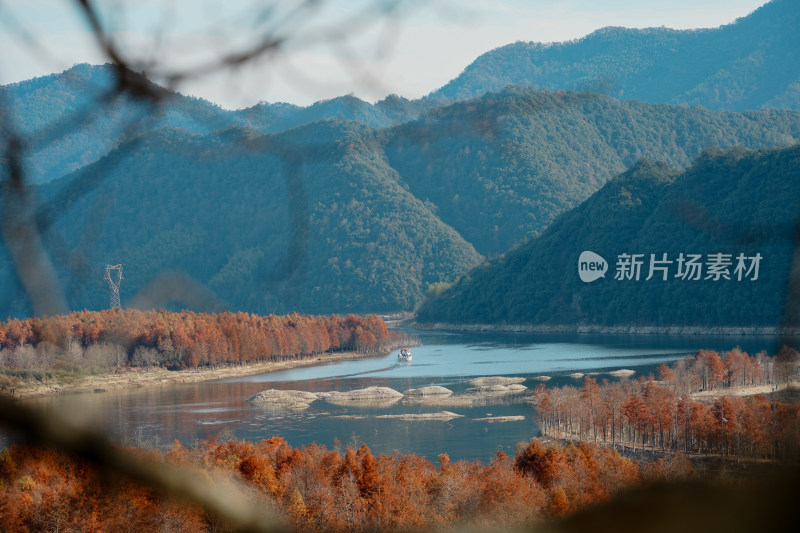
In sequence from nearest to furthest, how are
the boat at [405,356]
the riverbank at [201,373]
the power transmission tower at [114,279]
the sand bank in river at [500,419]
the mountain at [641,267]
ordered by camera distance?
the power transmission tower at [114,279]
the sand bank in river at [500,419]
the riverbank at [201,373]
the mountain at [641,267]
the boat at [405,356]

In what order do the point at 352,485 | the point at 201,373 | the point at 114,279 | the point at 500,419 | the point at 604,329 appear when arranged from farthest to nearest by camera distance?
the point at 604,329
the point at 201,373
the point at 500,419
the point at 352,485
the point at 114,279

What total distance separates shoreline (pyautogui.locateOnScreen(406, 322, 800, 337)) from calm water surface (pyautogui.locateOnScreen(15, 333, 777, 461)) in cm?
207

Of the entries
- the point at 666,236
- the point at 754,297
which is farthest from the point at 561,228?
the point at 754,297

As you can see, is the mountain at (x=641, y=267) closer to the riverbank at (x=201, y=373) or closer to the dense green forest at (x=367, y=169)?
the dense green forest at (x=367, y=169)

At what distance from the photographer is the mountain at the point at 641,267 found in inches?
1982

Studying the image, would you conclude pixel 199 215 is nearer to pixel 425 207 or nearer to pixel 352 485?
pixel 352 485

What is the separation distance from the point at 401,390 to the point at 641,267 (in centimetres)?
3757

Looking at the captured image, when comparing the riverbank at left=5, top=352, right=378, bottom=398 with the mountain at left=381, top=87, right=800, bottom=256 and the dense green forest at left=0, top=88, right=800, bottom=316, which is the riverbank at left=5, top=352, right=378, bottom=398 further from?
the mountain at left=381, top=87, right=800, bottom=256

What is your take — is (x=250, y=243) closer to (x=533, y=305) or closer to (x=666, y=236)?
(x=666, y=236)

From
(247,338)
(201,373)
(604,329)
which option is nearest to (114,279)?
(201,373)

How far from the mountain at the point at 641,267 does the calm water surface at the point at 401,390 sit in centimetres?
342

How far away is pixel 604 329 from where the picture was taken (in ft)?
219

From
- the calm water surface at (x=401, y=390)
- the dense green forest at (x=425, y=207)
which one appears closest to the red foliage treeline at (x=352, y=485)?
the calm water surface at (x=401, y=390)

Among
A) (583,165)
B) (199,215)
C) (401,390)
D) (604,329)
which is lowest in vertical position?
(401,390)
